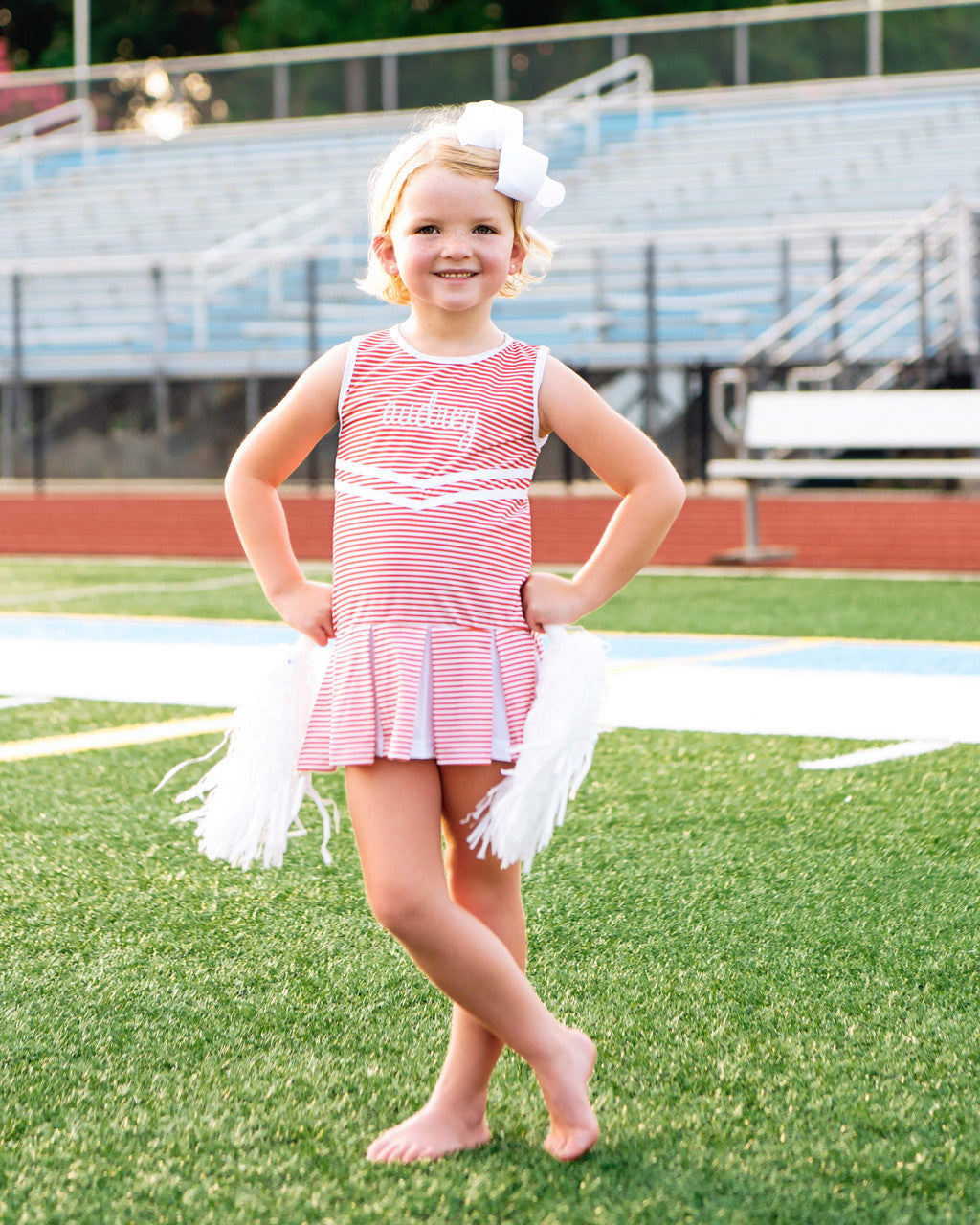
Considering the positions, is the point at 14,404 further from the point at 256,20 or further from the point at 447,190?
the point at 256,20

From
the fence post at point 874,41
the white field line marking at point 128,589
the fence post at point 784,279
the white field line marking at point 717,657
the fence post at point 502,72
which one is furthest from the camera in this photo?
the fence post at point 502,72

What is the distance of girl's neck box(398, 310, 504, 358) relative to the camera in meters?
2.65

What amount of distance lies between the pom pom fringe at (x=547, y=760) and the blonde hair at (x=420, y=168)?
591 mm

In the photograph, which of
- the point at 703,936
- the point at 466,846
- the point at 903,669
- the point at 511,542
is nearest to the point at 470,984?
the point at 466,846

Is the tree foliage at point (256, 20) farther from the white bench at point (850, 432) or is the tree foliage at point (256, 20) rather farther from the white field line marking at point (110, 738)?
the white field line marking at point (110, 738)

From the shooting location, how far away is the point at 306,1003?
3.17 metres

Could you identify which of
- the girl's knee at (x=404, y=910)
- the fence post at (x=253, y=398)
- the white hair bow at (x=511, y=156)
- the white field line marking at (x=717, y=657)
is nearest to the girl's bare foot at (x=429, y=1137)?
the girl's knee at (x=404, y=910)

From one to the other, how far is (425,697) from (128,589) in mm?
9129

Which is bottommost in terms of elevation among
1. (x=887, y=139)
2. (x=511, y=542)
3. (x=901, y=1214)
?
(x=901, y=1214)

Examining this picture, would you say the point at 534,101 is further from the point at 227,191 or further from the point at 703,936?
the point at 703,936

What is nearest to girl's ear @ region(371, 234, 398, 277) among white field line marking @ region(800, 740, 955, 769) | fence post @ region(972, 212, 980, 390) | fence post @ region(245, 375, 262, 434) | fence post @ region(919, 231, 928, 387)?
white field line marking @ region(800, 740, 955, 769)

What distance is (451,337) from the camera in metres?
2.66

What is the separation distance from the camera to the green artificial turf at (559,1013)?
2.39 meters

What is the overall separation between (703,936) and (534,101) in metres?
19.0
